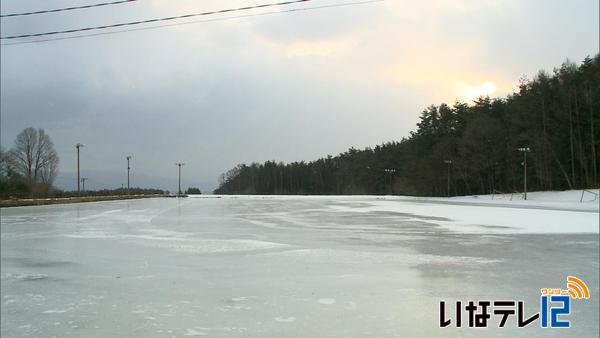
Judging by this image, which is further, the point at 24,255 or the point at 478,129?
the point at 478,129

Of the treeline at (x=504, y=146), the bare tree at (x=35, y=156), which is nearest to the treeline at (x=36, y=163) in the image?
the bare tree at (x=35, y=156)

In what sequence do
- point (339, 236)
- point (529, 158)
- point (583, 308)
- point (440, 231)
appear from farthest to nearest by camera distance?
point (529, 158), point (440, 231), point (339, 236), point (583, 308)

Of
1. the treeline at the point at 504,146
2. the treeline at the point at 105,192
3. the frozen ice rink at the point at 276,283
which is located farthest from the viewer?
the treeline at the point at 105,192

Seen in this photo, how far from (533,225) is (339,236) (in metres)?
8.60

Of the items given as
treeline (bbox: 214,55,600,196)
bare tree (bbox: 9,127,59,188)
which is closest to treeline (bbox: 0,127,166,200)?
bare tree (bbox: 9,127,59,188)

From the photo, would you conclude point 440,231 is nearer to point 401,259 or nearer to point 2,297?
point 401,259

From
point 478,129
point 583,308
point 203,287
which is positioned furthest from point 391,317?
point 478,129

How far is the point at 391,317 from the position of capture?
16.0ft

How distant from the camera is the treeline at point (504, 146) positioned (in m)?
48.6

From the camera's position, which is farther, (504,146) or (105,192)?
(105,192)

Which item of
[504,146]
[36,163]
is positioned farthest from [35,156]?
[504,146]

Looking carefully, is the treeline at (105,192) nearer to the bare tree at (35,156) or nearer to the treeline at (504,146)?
the bare tree at (35,156)

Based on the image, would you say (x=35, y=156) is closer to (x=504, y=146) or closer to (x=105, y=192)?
(x=105, y=192)

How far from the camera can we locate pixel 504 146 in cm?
6253
